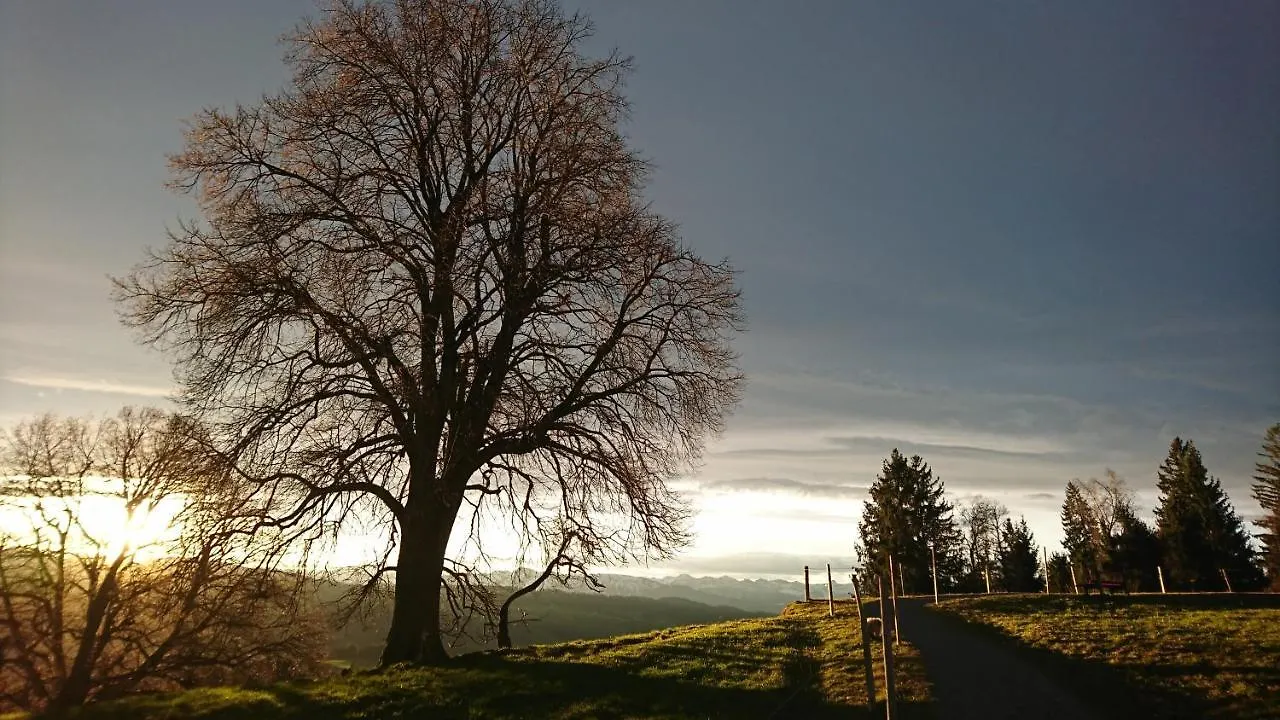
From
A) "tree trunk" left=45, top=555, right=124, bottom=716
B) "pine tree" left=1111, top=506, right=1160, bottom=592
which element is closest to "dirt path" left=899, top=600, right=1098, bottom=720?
"tree trunk" left=45, top=555, right=124, bottom=716

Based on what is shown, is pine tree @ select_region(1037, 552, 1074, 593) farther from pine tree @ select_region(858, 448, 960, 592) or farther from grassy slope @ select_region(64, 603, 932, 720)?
grassy slope @ select_region(64, 603, 932, 720)

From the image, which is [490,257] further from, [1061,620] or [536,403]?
[1061,620]

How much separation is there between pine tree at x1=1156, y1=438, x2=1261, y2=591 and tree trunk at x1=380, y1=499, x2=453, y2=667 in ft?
204

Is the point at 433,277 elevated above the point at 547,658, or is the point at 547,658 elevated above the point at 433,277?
the point at 433,277

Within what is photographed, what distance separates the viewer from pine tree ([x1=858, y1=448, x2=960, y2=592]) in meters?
68.0

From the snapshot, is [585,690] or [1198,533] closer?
[585,690]

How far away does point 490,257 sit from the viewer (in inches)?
532

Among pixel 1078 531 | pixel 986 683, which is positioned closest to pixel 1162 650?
pixel 986 683

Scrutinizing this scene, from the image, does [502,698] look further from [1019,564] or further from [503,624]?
[1019,564]

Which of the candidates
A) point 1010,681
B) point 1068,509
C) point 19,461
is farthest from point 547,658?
point 1068,509

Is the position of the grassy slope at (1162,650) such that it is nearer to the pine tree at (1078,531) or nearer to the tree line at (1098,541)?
the tree line at (1098,541)

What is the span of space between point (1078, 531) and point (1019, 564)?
1905cm

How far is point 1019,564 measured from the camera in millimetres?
66938

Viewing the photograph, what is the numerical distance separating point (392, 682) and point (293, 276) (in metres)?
8.23
